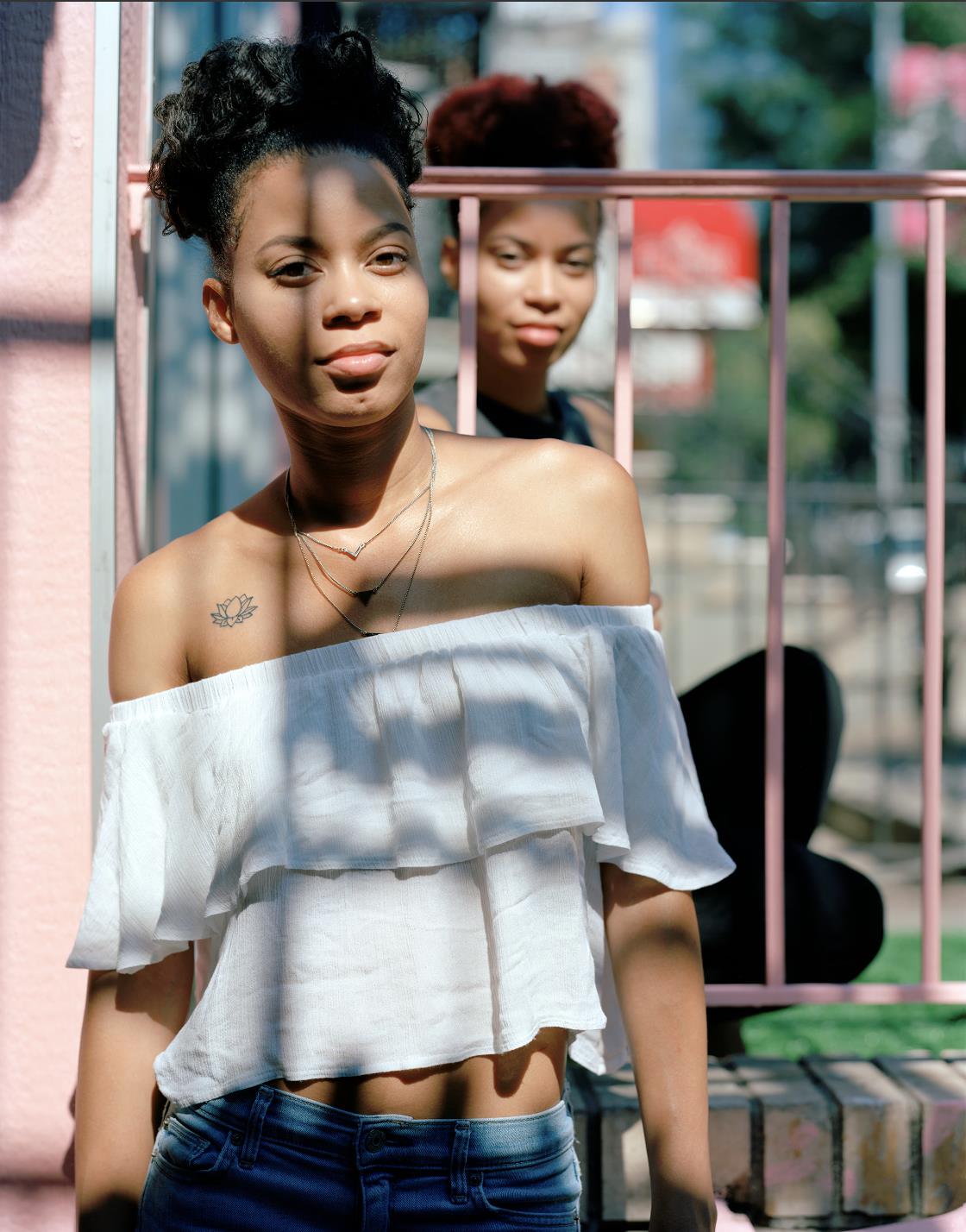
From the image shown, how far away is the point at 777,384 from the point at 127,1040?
4.51 ft

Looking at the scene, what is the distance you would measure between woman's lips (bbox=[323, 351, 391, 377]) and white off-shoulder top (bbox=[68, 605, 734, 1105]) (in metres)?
0.27

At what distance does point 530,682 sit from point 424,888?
235mm

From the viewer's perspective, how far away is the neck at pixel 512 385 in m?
2.53

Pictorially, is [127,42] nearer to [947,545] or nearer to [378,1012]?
[378,1012]

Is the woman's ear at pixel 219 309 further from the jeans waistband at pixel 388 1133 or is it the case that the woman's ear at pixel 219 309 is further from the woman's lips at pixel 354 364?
the jeans waistband at pixel 388 1133

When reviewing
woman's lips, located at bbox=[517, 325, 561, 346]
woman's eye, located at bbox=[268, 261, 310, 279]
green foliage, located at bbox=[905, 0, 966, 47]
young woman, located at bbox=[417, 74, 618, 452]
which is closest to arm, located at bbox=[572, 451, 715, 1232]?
woman's eye, located at bbox=[268, 261, 310, 279]

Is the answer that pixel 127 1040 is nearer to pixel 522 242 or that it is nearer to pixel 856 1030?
pixel 522 242

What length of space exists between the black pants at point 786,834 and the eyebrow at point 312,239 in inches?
48.5

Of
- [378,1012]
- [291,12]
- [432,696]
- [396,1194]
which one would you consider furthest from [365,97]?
[291,12]

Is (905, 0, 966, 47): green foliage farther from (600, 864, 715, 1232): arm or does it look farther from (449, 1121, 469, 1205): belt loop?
(449, 1121, 469, 1205): belt loop

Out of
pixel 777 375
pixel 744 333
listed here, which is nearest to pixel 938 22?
pixel 744 333

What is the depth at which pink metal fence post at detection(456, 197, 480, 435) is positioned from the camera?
2166mm

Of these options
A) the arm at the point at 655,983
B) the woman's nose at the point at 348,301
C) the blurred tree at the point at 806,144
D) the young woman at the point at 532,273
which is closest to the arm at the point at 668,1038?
the arm at the point at 655,983

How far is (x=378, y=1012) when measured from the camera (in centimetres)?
137
